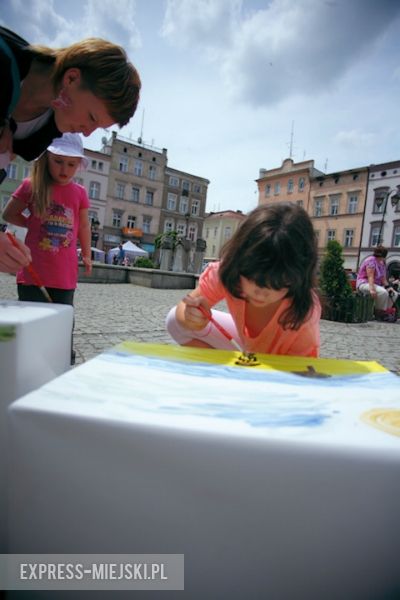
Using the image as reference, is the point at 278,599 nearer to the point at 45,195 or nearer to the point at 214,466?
the point at 214,466

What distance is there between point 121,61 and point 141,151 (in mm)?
29779

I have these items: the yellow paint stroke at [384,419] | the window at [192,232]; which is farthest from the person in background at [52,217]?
the window at [192,232]

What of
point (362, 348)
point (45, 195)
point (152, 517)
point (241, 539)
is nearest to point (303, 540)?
point (241, 539)

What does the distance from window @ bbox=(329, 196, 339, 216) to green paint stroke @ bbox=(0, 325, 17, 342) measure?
91.9 ft

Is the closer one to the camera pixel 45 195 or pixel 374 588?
pixel 374 588

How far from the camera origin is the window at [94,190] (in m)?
26.7

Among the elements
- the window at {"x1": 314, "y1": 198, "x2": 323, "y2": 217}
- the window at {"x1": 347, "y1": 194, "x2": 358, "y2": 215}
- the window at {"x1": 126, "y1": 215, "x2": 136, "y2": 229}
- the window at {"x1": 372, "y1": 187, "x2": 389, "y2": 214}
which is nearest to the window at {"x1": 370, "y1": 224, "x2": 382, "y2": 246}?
the window at {"x1": 372, "y1": 187, "x2": 389, "y2": 214}

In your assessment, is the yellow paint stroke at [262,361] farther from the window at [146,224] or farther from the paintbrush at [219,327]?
the window at [146,224]

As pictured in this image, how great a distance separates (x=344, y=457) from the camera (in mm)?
442

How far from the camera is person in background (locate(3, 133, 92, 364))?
193 centimetres

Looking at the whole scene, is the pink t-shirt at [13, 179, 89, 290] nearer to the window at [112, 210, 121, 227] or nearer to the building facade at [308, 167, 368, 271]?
the building facade at [308, 167, 368, 271]

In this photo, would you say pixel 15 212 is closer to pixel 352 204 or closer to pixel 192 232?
pixel 352 204

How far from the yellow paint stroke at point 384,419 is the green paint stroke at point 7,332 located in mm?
570

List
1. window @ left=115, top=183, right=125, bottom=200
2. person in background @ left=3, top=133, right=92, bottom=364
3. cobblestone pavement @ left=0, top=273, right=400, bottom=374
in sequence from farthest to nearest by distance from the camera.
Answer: window @ left=115, top=183, right=125, bottom=200, cobblestone pavement @ left=0, top=273, right=400, bottom=374, person in background @ left=3, top=133, right=92, bottom=364
